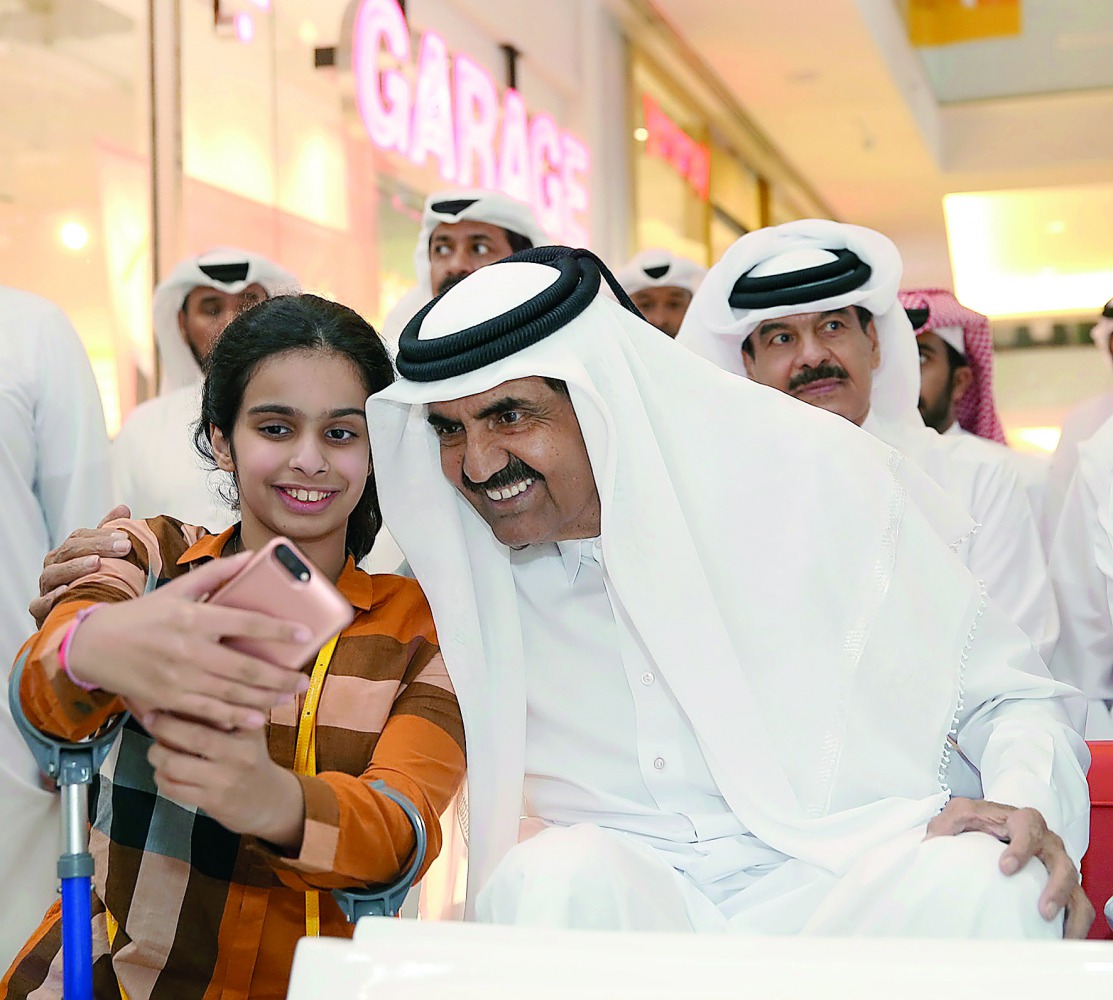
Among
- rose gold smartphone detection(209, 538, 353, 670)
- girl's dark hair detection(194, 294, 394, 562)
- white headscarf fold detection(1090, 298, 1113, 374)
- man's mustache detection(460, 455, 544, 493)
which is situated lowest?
rose gold smartphone detection(209, 538, 353, 670)

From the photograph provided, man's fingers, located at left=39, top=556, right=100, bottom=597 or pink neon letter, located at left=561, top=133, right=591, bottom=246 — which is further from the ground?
pink neon letter, located at left=561, top=133, right=591, bottom=246

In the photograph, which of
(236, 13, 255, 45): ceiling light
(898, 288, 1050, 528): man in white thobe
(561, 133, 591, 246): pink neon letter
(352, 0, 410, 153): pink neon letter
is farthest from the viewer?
(561, 133, 591, 246): pink neon letter

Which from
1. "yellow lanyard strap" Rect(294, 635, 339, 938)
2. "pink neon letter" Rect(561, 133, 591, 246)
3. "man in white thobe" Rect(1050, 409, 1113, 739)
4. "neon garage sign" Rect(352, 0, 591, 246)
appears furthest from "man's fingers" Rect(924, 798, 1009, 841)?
"pink neon letter" Rect(561, 133, 591, 246)

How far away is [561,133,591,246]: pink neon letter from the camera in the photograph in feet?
25.3

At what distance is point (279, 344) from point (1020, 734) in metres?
1.14

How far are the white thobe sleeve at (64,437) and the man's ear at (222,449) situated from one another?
712 mm

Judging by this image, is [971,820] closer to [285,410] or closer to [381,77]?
[285,410]

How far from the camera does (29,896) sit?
2570 mm

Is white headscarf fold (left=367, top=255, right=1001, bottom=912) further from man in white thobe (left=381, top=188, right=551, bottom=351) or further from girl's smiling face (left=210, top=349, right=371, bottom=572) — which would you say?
man in white thobe (left=381, top=188, right=551, bottom=351)

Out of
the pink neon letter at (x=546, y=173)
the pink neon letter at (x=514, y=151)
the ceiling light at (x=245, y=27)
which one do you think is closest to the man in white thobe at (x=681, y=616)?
the ceiling light at (x=245, y=27)

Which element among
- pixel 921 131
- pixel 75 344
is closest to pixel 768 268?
pixel 75 344

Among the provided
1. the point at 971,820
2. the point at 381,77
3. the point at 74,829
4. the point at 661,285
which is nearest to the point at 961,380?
the point at 661,285

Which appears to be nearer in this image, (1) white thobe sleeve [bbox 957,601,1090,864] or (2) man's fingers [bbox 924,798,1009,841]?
(2) man's fingers [bbox 924,798,1009,841]

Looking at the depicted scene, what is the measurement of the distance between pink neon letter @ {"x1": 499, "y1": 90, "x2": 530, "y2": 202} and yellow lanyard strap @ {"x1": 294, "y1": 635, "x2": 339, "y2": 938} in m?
5.40
